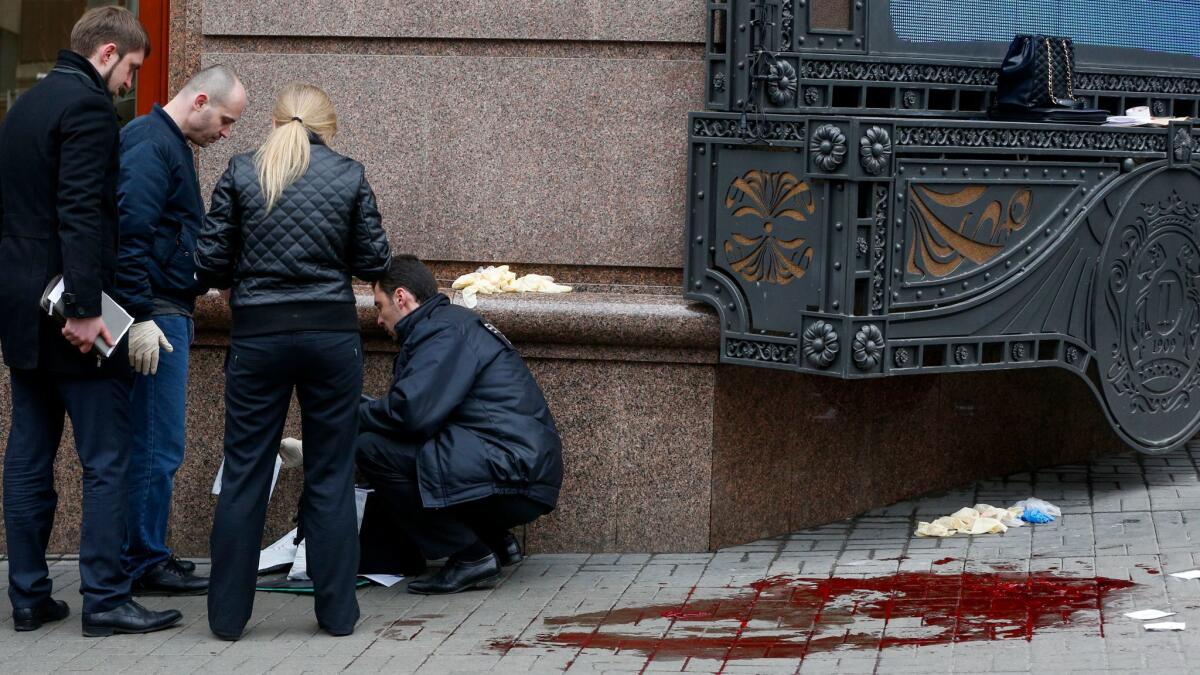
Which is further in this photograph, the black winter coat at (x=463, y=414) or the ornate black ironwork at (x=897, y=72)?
the ornate black ironwork at (x=897, y=72)

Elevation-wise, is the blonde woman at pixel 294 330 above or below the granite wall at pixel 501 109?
below

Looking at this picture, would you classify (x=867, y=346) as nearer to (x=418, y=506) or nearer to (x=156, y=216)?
(x=418, y=506)

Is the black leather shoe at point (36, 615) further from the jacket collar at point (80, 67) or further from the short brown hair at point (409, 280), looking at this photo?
the jacket collar at point (80, 67)

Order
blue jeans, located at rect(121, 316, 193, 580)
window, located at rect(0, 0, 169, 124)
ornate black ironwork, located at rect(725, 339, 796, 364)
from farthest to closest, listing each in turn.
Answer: window, located at rect(0, 0, 169, 124) → ornate black ironwork, located at rect(725, 339, 796, 364) → blue jeans, located at rect(121, 316, 193, 580)

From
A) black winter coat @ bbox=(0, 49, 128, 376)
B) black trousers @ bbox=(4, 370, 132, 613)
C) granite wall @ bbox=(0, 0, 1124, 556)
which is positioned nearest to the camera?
black winter coat @ bbox=(0, 49, 128, 376)

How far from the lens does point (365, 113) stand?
6.68 metres

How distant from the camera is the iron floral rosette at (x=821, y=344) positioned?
5.98 m

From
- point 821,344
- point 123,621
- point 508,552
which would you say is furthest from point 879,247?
point 123,621

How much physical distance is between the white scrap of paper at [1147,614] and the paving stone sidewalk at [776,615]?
0.16 ft

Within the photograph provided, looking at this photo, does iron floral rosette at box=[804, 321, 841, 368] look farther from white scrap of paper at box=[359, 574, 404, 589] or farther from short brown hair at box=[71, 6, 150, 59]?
short brown hair at box=[71, 6, 150, 59]

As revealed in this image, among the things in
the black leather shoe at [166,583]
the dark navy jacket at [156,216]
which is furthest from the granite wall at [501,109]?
the black leather shoe at [166,583]

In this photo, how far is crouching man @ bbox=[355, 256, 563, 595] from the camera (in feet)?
19.0

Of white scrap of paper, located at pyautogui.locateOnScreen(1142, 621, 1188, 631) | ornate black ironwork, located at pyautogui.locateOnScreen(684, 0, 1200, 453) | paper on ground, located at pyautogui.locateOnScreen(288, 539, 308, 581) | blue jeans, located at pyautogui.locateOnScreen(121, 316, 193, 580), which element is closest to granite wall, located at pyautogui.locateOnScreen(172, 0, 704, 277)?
ornate black ironwork, located at pyautogui.locateOnScreen(684, 0, 1200, 453)

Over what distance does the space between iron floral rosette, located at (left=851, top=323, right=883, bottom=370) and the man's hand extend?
264cm
